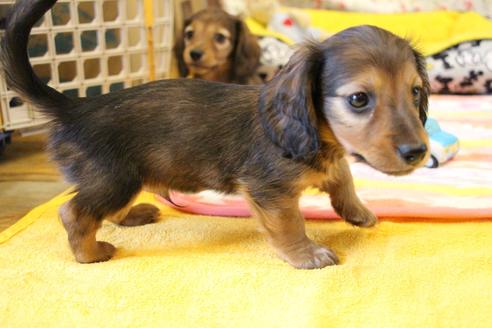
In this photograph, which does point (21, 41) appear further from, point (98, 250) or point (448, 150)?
point (448, 150)

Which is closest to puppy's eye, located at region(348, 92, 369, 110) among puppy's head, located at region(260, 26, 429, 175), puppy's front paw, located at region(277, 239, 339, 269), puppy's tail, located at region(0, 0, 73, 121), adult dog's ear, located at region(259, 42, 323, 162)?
puppy's head, located at region(260, 26, 429, 175)

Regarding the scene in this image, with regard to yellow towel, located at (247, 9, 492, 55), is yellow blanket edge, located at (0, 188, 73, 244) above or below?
below

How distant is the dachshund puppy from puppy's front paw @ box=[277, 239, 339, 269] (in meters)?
1.78

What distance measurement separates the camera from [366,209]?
1.76 metres

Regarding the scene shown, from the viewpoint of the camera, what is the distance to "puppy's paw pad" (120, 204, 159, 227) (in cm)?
186

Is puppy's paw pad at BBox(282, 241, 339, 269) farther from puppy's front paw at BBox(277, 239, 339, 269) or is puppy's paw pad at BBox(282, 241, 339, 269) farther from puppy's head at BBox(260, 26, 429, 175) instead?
puppy's head at BBox(260, 26, 429, 175)

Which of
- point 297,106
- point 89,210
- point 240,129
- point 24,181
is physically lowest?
point 24,181

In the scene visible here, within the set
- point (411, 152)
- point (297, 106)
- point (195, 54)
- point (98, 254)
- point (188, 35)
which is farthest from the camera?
point (188, 35)

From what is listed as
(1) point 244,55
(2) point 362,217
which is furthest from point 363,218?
(1) point 244,55

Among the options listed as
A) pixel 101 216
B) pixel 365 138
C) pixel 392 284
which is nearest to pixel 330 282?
pixel 392 284

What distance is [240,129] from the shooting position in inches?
61.1

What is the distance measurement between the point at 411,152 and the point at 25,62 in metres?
1.01

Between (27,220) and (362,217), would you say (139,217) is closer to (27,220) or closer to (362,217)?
(27,220)

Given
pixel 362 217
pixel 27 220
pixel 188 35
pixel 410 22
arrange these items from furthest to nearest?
pixel 410 22 → pixel 188 35 → pixel 27 220 → pixel 362 217
